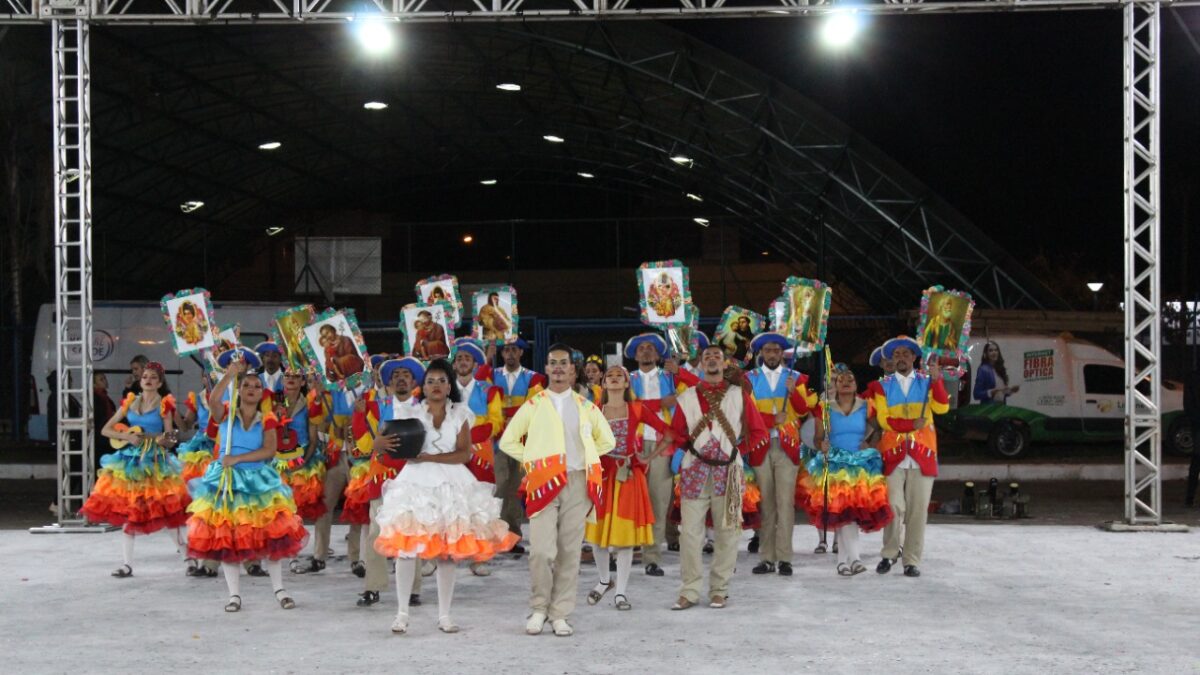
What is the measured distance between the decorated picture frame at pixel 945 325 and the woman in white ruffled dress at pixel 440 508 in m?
4.16

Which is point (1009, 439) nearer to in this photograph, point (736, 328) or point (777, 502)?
point (736, 328)

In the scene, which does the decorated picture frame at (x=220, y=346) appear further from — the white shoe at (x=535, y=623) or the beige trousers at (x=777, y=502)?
the beige trousers at (x=777, y=502)

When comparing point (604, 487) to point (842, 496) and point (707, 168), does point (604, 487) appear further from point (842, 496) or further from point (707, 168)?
point (707, 168)

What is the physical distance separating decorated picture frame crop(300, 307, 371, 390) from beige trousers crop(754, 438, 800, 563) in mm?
3351

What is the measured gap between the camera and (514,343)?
1368cm

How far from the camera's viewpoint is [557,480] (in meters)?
8.93

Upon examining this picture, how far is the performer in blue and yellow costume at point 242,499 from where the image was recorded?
962 cm

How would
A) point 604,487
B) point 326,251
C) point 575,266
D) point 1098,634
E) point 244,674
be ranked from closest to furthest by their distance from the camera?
point 244,674, point 1098,634, point 604,487, point 326,251, point 575,266

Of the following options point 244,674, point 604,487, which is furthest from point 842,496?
point 244,674

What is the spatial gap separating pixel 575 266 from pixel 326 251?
1238 centimetres

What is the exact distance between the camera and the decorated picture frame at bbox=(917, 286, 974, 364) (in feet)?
37.6

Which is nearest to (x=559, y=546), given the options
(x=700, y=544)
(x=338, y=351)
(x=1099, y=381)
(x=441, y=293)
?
(x=700, y=544)

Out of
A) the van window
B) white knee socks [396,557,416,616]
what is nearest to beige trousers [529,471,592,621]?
white knee socks [396,557,416,616]

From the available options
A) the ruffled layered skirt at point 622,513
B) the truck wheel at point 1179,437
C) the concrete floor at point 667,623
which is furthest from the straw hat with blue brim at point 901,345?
the truck wheel at point 1179,437
